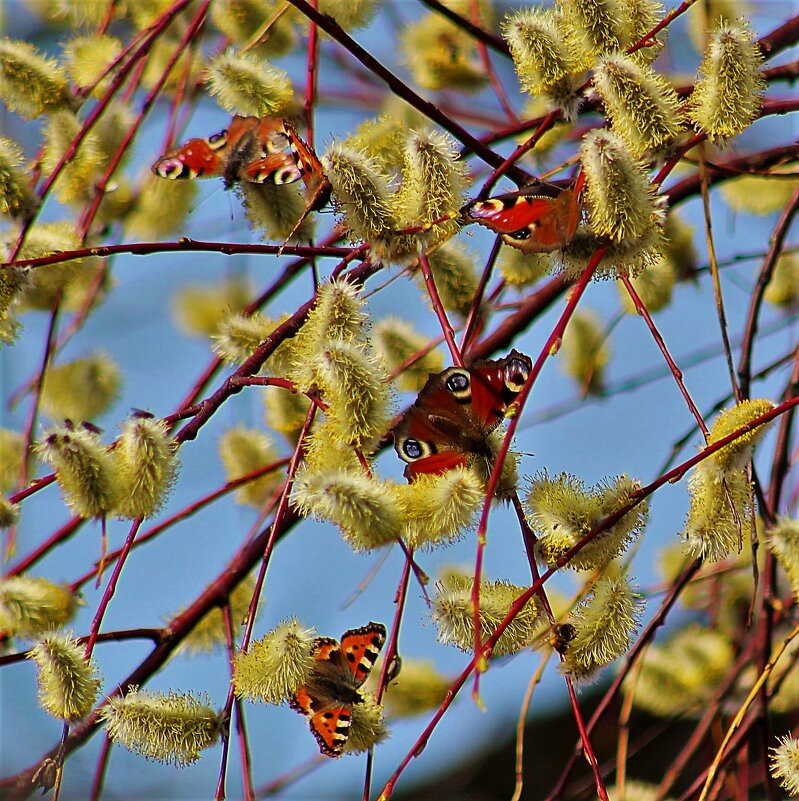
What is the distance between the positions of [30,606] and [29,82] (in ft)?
2.28

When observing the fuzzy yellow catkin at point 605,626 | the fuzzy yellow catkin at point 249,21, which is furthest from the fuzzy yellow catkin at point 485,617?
the fuzzy yellow catkin at point 249,21

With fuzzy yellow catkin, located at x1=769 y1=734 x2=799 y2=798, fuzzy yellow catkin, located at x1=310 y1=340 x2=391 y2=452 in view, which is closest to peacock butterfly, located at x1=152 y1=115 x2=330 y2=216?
fuzzy yellow catkin, located at x1=310 y1=340 x2=391 y2=452

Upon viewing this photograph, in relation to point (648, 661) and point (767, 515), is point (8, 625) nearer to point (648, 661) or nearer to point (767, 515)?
point (767, 515)

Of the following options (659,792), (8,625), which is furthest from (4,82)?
(659,792)

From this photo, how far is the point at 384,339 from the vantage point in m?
1.53

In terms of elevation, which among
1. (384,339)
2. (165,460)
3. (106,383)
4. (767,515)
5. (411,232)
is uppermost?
(106,383)

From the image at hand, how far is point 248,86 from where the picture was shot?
52.1 inches

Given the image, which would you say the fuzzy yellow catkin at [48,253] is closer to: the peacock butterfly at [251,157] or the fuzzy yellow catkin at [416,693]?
the peacock butterfly at [251,157]

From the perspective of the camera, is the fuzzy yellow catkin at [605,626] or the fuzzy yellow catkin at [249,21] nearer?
the fuzzy yellow catkin at [605,626]

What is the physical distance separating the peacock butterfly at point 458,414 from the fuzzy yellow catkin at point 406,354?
0.40m

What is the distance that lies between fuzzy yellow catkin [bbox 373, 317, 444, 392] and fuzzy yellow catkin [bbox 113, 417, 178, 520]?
508mm

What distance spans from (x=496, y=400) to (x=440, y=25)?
3.41ft

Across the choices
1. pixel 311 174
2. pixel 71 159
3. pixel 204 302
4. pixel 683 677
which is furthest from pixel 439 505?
pixel 204 302

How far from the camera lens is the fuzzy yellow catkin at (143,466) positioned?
104cm
